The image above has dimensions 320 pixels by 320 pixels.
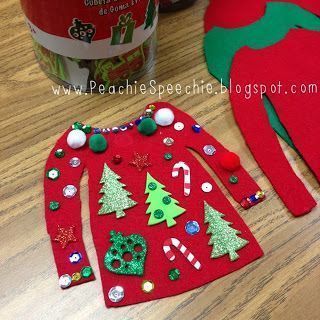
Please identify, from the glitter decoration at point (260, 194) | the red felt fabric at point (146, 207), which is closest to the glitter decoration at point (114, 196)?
the red felt fabric at point (146, 207)

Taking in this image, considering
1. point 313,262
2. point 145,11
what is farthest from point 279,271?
point 145,11

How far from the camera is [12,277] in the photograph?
0.40 metres

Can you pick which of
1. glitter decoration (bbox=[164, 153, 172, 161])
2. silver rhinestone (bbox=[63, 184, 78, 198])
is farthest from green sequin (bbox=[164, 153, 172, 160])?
silver rhinestone (bbox=[63, 184, 78, 198])

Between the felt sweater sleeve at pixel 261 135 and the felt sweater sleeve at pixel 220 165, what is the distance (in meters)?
0.02

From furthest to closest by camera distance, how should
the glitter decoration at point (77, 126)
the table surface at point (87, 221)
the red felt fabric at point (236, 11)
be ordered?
the red felt fabric at point (236, 11)
the glitter decoration at point (77, 126)
the table surface at point (87, 221)

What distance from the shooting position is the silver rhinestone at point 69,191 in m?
0.45

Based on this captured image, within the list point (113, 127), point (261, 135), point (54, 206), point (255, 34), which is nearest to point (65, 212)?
point (54, 206)

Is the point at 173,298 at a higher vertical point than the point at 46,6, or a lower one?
lower

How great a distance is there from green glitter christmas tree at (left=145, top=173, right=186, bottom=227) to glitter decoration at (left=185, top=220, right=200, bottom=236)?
1 centimetres

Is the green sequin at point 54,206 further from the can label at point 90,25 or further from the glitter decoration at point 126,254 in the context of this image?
the can label at point 90,25

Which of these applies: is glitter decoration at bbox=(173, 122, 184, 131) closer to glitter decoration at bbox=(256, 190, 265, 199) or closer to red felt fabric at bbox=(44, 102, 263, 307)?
red felt fabric at bbox=(44, 102, 263, 307)

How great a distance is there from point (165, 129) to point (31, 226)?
0.18m

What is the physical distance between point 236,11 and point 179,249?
1.18ft

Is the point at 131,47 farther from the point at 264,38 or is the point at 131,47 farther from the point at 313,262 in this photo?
the point at 313,262
